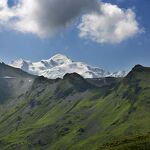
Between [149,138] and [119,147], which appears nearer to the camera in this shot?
[119,147]

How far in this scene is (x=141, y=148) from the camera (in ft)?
444

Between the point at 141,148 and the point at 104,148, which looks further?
the point at 104,148

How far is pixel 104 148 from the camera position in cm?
14662

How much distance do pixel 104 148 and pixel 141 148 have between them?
16.2m

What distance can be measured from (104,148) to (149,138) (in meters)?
17.1

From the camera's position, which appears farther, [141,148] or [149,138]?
[149,138]

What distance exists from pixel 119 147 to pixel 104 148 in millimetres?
8441

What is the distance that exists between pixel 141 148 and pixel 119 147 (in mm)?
8110

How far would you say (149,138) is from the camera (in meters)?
149

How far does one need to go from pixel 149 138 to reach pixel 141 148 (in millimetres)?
14610
